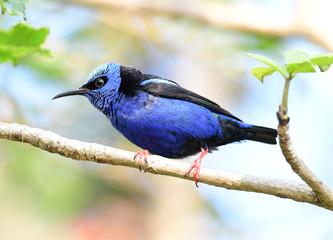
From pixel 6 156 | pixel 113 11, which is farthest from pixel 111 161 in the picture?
pixel 113 11

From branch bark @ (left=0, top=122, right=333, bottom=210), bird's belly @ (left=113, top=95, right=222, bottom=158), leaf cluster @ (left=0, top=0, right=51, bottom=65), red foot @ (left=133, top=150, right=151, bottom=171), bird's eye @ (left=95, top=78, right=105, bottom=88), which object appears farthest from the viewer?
bird's eye @ (left=95, top=78, right=105, bottom=88)

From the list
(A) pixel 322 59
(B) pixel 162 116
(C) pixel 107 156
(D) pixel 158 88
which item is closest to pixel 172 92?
(D) pixel 158 88

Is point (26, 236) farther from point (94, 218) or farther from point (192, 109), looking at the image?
point (192, 109)

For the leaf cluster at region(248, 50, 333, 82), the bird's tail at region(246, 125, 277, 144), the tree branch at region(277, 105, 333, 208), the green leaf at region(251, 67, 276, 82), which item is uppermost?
the leaf cluster at region(248, 50, 333, 82)

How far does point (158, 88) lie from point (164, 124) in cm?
42

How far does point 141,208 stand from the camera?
843cm

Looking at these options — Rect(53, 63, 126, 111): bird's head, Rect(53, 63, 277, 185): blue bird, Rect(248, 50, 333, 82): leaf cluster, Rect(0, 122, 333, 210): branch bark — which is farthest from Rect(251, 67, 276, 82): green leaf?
Rect(53, 63, 126, 111): bird's head

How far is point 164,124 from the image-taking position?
4504 mm

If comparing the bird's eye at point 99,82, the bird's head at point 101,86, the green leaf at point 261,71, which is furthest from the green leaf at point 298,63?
the bird's eye at point 99,82

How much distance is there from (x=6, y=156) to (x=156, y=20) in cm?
278

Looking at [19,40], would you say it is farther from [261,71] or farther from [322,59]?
[322,59]

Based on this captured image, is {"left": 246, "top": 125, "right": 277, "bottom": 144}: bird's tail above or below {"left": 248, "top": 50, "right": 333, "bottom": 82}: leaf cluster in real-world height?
below

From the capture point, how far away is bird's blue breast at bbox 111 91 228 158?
4.50m

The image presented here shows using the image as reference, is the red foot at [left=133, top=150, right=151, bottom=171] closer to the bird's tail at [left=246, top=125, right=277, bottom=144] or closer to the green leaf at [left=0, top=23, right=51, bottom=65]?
the green leaf at [left=0, top=23, right=51, bottom=65]
